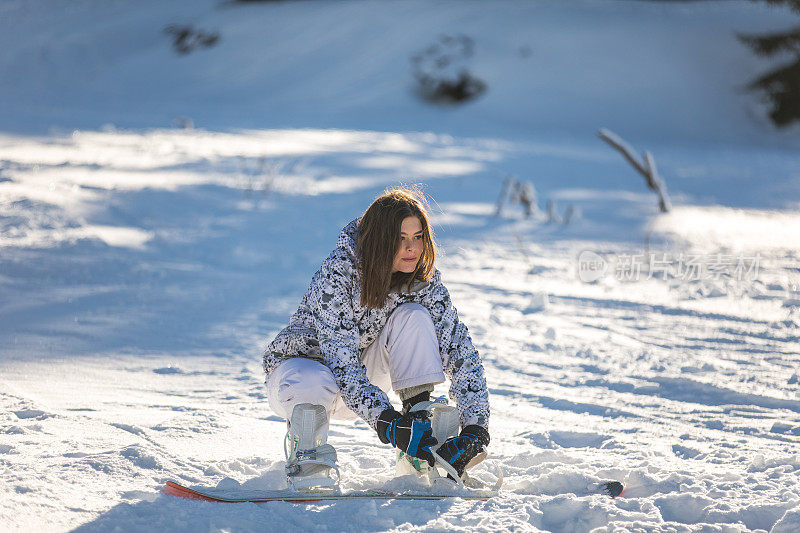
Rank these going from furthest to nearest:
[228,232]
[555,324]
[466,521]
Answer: [228,232] → [555,324] → [466,521]

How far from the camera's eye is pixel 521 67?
2442 centimetres

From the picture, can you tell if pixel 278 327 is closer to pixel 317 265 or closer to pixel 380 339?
pixel 317 265

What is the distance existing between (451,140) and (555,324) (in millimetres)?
10280

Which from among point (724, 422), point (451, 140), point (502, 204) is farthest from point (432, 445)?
point (451, 140)

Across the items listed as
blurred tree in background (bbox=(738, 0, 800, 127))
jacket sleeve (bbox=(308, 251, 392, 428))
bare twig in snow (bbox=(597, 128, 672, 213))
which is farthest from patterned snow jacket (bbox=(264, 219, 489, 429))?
blurred tree in background (bbox=(738, 0, 800, 127))

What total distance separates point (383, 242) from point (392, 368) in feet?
1.40

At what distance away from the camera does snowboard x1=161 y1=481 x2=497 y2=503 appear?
247 centimetres

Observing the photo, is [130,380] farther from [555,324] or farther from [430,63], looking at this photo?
[430,63]

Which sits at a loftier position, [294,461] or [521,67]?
[521,67]

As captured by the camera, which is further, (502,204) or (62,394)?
(502,204)

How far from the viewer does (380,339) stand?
273cm
